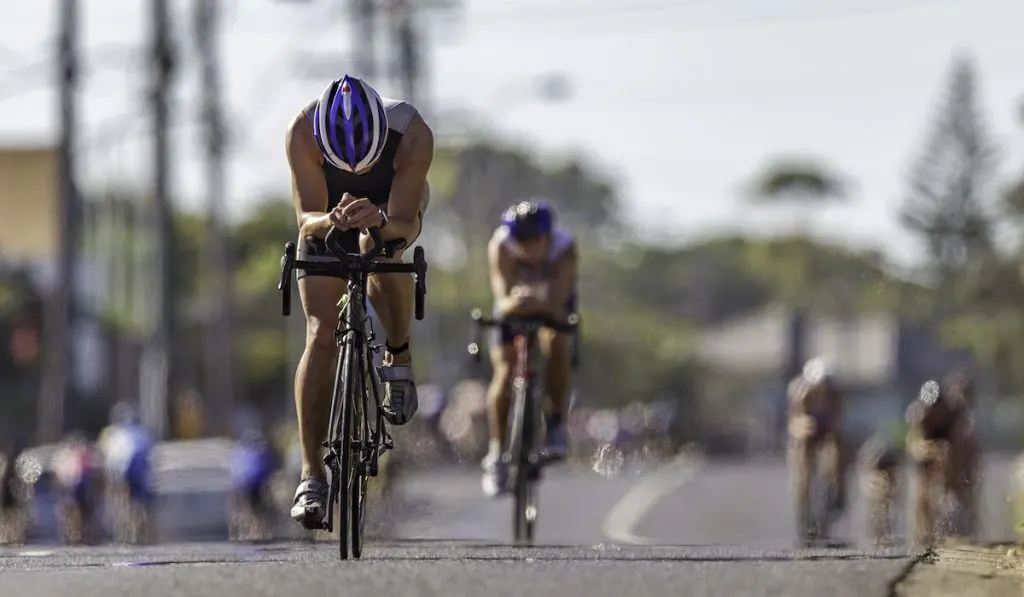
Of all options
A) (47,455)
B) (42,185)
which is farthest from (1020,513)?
(42,185)

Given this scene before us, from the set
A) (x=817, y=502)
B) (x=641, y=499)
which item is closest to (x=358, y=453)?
(x=817, y=502)

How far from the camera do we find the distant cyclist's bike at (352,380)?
432 inches

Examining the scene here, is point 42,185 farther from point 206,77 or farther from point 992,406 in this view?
point 992,406

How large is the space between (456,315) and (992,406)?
95.5ft

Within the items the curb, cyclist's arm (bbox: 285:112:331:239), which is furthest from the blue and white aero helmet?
the curb

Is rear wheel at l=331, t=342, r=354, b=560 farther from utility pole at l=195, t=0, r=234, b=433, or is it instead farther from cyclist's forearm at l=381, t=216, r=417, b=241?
utility pole at l=195, t=0, r=234, b=433

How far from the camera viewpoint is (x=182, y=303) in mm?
99250

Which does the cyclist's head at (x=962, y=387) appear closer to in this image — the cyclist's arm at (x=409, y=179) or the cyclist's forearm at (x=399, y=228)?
the cyclist's arm at (x=409, y=179)

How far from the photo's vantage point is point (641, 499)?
4325 cm

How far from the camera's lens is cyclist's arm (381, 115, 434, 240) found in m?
11.2

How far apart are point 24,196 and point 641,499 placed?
2457 cm

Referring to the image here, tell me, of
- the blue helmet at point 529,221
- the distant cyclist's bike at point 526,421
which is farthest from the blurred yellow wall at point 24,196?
the blue helmet at point 529,221

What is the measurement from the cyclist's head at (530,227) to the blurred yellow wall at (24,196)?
4787cm

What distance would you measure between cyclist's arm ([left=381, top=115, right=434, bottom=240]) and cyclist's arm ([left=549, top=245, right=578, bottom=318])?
4112 millimetres
